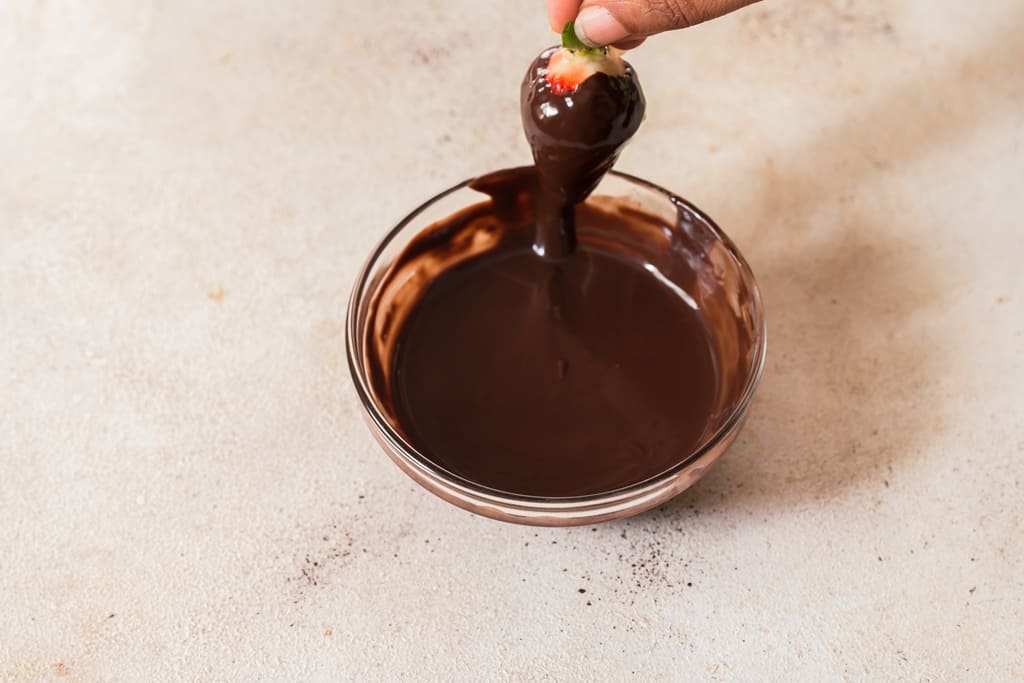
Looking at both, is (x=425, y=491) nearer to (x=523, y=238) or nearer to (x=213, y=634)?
(x=213, y=634)

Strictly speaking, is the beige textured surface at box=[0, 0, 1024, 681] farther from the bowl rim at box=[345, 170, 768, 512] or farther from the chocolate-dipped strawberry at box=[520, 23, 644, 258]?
the chocolate-dipped strawberry at box=[520, 23, 644, 258]

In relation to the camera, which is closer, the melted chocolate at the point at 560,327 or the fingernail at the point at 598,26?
the fingernail at the point at 598,26

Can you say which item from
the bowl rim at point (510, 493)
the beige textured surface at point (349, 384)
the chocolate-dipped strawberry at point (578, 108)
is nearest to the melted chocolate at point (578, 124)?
the chocolate-dipped strawberry at point (578, 108)

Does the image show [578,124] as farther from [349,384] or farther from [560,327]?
[349,384]

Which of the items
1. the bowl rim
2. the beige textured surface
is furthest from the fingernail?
the beige textured surface

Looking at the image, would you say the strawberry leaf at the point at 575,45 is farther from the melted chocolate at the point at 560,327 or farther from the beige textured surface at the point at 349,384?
the beige textured surface at the point at 349,384

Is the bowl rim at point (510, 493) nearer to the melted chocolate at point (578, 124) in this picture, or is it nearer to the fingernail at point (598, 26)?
the melted chocolate at point (578, 124)

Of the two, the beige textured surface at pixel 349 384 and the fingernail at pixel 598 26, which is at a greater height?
the fingernail at pixel 598 26

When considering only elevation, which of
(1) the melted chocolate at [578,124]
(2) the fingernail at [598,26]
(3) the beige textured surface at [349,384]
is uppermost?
(2) the fingernail at [598,26]
